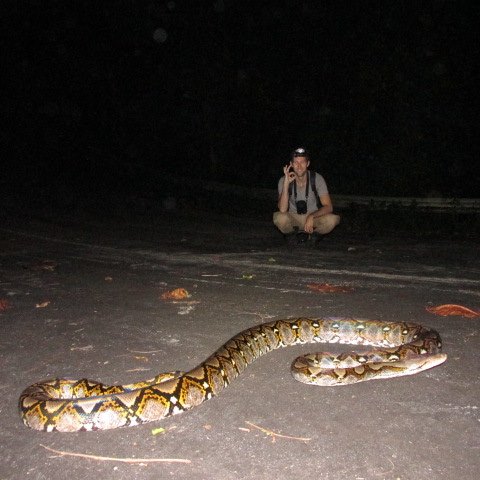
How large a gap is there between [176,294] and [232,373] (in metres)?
2.36

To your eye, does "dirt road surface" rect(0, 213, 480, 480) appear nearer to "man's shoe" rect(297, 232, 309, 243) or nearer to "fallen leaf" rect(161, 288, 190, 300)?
"fallen leaf" rect(161, 288, 190, 300)

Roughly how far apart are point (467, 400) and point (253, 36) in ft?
72.4

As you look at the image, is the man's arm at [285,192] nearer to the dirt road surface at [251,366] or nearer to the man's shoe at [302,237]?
the man's shoe at [302,237]

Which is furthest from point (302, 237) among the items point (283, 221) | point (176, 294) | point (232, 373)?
point (232, 373)

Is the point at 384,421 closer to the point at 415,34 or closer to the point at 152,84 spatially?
the point at 415,34

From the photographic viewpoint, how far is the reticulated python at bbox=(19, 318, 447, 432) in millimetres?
3557

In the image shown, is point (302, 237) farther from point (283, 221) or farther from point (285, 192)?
point (285, 192)

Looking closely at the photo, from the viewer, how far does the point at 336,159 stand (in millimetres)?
20078

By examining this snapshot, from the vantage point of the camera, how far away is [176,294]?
6.52m

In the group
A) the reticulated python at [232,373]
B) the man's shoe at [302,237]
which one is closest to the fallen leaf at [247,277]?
the reticulated python at [232,373]

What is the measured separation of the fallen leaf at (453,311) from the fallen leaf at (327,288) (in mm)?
1154

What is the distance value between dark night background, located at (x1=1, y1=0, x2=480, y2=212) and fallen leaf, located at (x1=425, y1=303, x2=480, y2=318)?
37.2 feet

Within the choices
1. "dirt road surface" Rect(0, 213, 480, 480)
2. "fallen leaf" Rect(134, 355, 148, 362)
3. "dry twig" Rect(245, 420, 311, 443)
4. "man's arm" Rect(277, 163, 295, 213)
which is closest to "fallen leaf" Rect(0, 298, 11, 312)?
"dirt road surface" Rect(0, 213, 480, 480)

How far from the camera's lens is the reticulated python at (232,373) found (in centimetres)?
356
